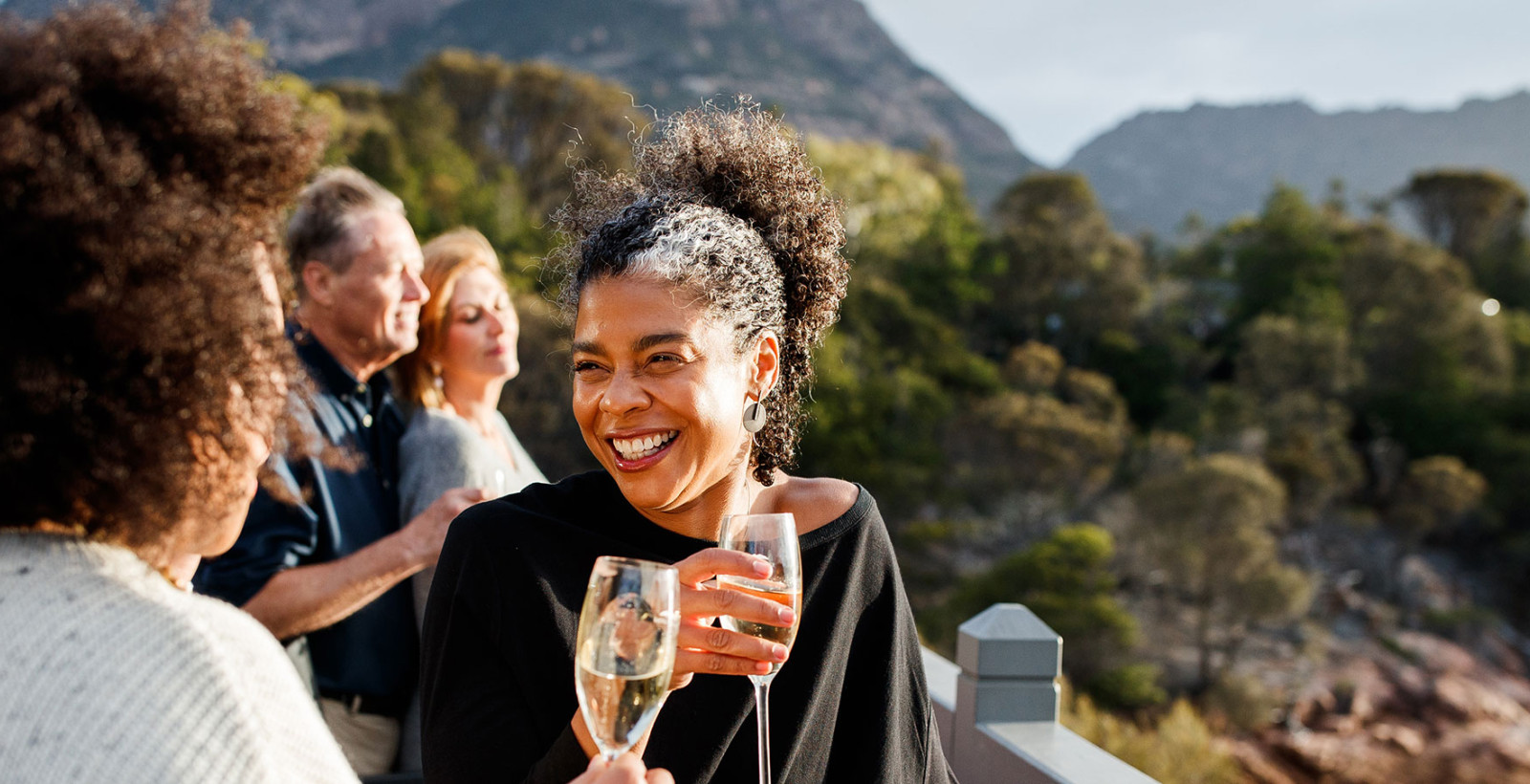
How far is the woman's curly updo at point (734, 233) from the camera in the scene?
1.77m

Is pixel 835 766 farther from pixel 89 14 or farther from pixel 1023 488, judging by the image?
pixel 1023 488

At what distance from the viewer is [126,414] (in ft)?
3.02

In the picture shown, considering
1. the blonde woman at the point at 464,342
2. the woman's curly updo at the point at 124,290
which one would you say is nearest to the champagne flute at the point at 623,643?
the woman's curly updo at the point at 124,290

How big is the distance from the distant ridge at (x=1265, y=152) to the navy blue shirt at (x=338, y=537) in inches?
4337

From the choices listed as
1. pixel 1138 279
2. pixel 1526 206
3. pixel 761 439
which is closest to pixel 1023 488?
pixel 1138 279

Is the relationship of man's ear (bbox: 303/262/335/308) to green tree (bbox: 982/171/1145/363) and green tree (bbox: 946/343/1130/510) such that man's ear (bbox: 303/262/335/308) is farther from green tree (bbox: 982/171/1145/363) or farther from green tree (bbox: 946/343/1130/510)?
green tree (bbox: 982/171/1145/363)

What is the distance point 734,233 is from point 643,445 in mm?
423

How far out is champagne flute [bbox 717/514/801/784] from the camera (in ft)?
4.38

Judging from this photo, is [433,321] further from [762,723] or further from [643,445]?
[762,723]

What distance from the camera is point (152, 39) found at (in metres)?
1.03

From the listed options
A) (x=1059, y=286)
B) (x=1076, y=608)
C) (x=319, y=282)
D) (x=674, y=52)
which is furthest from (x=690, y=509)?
(x=674, y=52)

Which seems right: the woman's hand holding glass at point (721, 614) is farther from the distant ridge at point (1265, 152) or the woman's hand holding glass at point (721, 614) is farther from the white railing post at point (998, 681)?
the distant ridge at point (1265, 152)

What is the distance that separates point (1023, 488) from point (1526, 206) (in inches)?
1332

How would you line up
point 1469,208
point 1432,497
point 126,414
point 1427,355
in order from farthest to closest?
point 1469,208
point 1427,355
point 1432,497
point 126,414
